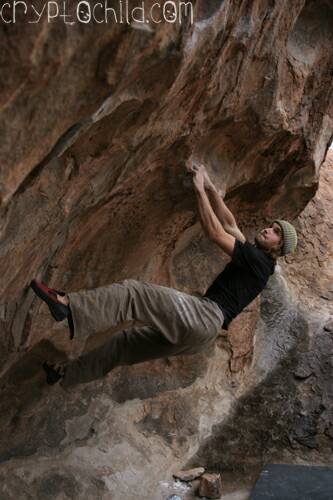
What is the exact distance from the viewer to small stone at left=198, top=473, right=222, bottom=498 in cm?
566

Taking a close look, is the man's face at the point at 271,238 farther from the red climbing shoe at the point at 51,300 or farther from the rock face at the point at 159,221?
the red climbing shoe at the point at 51,300

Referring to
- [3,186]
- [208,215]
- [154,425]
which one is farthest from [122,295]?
[154,425]

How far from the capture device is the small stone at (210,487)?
566 cm

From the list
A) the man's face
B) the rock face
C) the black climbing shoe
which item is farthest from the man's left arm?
the black climbing shoe

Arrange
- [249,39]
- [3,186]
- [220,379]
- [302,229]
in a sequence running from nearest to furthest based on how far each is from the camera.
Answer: [3,186] < [249,39] < [220,379] < [302,229]

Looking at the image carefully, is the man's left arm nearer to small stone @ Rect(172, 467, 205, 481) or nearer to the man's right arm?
the man's right arm

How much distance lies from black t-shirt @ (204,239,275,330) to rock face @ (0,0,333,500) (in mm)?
917

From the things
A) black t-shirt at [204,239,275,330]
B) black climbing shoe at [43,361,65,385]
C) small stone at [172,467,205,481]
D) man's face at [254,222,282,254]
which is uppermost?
man's face at [254,222,282,254]

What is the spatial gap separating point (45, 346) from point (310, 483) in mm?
2549

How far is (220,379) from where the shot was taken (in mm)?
6648

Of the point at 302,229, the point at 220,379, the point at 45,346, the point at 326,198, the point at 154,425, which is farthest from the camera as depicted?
the point at 326,198

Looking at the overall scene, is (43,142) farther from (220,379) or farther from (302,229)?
(302,229)

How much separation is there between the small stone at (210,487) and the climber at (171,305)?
1.71 meters

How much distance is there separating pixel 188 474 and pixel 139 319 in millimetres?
2412
